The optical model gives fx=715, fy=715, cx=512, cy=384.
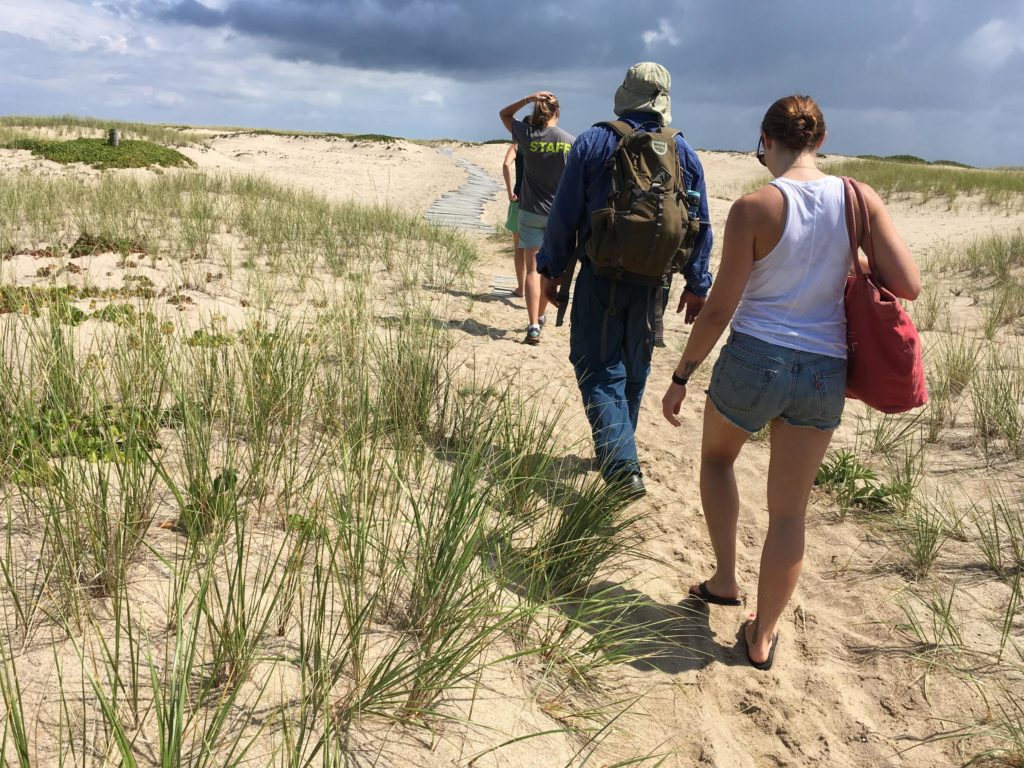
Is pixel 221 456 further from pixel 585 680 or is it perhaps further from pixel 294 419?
pixel 585 680

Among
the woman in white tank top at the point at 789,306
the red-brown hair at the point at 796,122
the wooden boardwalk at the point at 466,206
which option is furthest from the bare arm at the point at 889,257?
the wooden boardwalk at the point at 466,206

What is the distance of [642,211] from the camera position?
292 cm

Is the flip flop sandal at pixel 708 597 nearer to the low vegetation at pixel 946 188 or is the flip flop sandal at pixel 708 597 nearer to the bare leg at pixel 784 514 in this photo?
the bare leg at pixel 784 514

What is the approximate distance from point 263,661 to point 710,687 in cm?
142

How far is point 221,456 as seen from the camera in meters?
2.75

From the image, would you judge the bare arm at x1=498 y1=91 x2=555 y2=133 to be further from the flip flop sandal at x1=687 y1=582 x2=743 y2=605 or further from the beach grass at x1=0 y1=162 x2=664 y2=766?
the flip flop sandal at x1=687 y1=582 x2=743 y2=605

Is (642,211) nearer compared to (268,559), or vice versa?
(268,559)

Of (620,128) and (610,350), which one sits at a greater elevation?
(620,128)

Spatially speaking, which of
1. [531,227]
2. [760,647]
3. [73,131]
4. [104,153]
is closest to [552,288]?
[760,647]

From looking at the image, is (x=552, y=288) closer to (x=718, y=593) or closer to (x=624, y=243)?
(x=624, y=243)

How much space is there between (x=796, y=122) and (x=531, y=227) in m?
3.97

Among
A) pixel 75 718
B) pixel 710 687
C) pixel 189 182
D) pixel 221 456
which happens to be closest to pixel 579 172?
pixel 221 456

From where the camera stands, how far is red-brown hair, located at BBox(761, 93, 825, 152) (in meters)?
2.13

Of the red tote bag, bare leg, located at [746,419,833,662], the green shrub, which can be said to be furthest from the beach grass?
the green shrub
